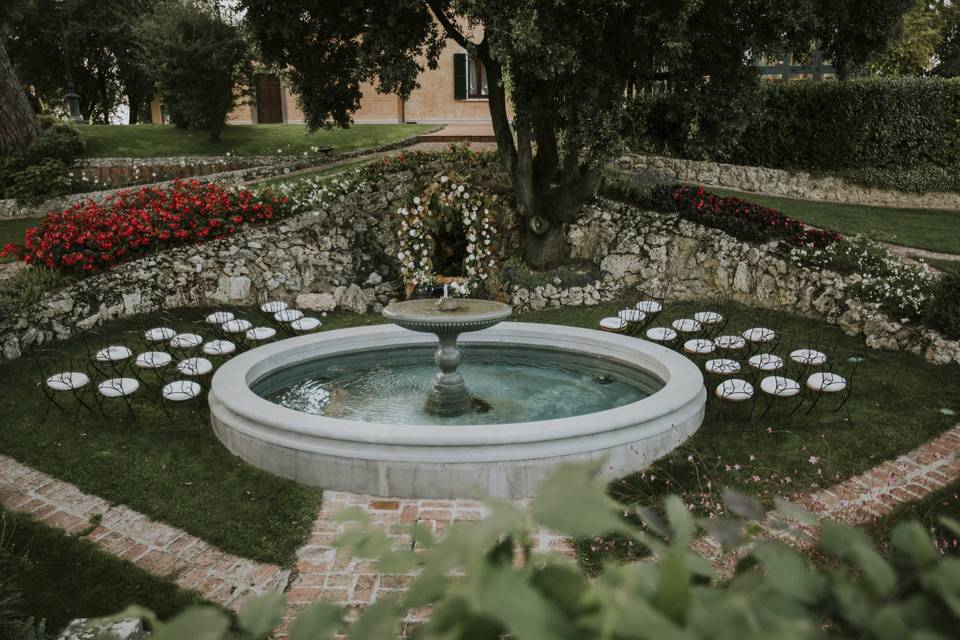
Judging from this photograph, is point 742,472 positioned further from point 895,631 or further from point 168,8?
point 168,8

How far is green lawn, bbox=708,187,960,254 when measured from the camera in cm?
1503

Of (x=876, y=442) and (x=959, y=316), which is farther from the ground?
(x=959, y=316)

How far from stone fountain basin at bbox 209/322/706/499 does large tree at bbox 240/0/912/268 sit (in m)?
6.15

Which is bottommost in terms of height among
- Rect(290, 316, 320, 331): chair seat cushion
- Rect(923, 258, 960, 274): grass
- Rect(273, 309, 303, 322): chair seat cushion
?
Rect(290, 316, 320, 331): chair seat cushion

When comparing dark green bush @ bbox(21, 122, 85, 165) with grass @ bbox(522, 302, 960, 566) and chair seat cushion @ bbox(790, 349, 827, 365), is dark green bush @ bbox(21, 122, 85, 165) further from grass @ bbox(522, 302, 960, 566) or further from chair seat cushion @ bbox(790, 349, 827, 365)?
chair seat cushion @ bbox(790, 349, 827, 365)

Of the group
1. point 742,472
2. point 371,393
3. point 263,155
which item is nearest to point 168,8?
point 263,155

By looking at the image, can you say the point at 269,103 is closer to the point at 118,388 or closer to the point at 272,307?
the point at 272,307

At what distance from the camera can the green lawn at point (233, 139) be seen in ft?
80.5

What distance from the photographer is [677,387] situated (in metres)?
8.15

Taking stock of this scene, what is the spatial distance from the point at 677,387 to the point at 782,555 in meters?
7.23

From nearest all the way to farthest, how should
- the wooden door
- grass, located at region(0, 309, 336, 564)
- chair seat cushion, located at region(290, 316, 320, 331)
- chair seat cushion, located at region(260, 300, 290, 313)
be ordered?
grass, located at region(0, 309, 336, 564)
chair seat cushion, located at region(290, 316, 320, 331)
chair seat cushion, located at region(260, 300, 290, 313)
the wooden door

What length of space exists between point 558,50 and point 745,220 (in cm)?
585

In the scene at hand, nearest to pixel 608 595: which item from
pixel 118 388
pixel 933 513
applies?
pixel 933 513

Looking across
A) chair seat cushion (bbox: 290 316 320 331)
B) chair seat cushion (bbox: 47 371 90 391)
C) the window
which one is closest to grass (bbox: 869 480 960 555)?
chair seat cushion (bbox: 290 316 320 331)
